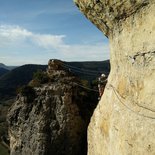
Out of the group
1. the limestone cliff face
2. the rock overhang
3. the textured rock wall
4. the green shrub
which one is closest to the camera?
the limestone cliff face

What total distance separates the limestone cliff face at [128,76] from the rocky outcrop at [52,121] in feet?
24.4

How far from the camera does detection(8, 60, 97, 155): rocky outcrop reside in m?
24.1

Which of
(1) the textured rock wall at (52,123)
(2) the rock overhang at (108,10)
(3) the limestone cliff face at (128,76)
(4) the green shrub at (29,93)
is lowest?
(1) the textured rock wall at (52,123)

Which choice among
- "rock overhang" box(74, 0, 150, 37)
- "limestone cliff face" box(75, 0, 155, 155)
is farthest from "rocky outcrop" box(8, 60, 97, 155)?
"rock overhang" box(74, 0, 150, 37)

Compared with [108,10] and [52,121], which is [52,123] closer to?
[52,121]

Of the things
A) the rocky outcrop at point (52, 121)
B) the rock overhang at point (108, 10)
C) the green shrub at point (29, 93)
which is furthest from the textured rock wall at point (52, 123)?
the rock overhang at point (108, 10)

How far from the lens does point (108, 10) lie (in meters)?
14.4

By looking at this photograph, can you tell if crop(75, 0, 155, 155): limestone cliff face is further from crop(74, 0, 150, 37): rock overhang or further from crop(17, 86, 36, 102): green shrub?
crop(17, 86, 36, 102): green shrub

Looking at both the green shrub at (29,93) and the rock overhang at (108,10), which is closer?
the rock overhang at (108,10)

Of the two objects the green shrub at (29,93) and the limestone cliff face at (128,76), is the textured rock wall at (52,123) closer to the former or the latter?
the green shrub at (29,93)

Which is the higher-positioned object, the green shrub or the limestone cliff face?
the limestone cliff face

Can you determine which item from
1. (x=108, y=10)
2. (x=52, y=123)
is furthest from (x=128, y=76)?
(x=52, y=123)

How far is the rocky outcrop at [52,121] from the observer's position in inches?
949

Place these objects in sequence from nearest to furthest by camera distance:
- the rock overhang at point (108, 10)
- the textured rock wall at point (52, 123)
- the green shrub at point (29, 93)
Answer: the rock overhang at point (108, 10)
the textured rock wall at point (52, 123)
the green shrub at point (29, 93)
